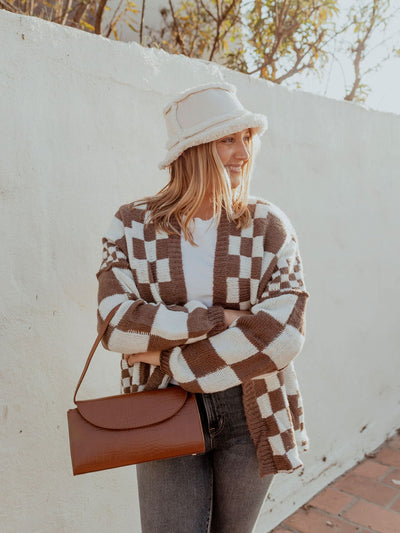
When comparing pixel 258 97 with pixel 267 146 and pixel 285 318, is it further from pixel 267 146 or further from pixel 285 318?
pixel 285 318

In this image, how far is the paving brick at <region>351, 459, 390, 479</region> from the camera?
330 centimetres

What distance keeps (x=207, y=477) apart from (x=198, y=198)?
0.86m

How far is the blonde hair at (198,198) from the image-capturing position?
168 centimetres

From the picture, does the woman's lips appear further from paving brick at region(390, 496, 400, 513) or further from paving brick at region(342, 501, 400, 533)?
paving brick at region(390, 496, 400, 513)

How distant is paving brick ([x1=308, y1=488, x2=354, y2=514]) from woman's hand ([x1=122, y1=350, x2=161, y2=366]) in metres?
1.92

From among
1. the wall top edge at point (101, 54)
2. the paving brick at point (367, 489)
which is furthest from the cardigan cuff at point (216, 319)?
the paving brick at point (367, 489)

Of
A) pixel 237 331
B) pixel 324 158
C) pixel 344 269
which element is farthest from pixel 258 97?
pixel 237 331

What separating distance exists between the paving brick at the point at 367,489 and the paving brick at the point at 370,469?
54mm

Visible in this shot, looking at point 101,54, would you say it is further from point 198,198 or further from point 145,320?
point 145,320

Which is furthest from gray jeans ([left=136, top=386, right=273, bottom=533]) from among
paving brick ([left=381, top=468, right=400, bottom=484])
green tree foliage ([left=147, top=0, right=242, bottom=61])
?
green tree foliage ([left=147, top=0, right=242, bottom=61])

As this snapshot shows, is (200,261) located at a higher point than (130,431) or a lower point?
higher

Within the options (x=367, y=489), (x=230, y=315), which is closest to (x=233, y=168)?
(x=230, y=315)

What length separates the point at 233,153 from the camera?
68.1 inches

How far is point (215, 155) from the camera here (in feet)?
5.54
